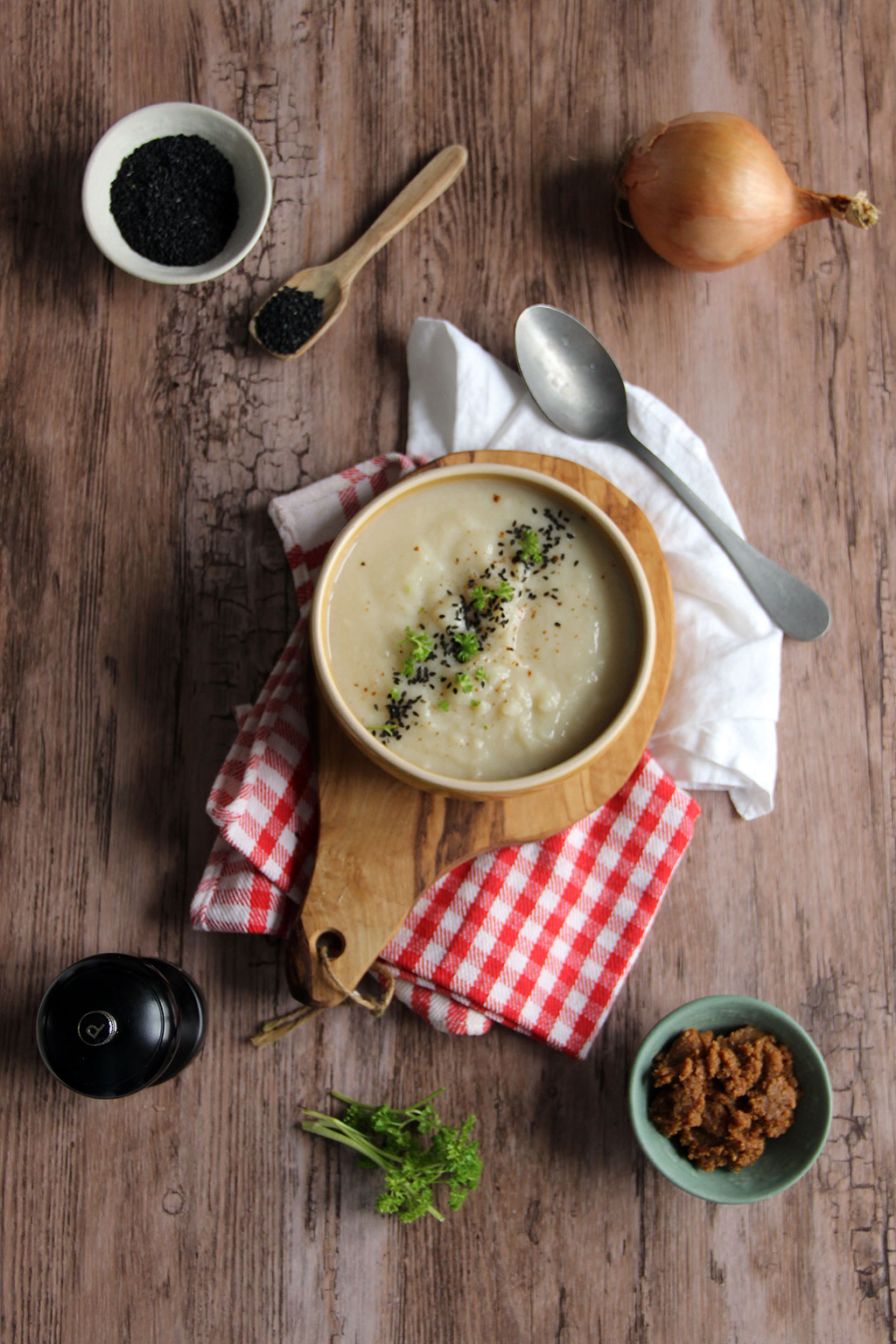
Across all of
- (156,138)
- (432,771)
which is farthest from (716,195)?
(432,771)

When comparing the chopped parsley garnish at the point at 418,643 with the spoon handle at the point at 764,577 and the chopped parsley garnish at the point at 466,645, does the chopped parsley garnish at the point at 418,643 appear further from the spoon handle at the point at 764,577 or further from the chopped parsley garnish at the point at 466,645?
the spoon handle at the point at 764,577

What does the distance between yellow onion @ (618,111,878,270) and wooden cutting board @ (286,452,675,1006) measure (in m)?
0.58

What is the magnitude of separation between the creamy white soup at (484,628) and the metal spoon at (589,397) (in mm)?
278

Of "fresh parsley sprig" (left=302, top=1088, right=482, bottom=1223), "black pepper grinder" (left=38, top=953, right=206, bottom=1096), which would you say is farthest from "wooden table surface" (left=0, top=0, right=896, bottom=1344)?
"black pepper grinder" (left=38, top=953, right=206, bottom=1096)

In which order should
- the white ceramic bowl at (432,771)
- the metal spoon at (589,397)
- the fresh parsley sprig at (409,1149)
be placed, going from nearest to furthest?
the white ceramic bowl at (432,771) → the fresh parsley sprig at (409,1149) → the metal spoon at (589,397)

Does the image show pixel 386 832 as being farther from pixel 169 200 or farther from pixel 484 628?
pixel 169 200

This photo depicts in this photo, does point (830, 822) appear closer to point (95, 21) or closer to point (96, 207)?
point (96, 207)

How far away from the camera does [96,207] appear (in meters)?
1.69

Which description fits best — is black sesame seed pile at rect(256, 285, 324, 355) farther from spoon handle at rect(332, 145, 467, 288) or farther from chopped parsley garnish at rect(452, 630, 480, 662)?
chopped parsley garnish at rect(452, 630, 480, 662)

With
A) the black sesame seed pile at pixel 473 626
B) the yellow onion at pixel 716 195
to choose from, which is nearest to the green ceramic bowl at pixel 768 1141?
the black sesame seed pile at pixel 473 626

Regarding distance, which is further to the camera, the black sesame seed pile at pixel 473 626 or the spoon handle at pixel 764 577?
the spoon handle at pixel 764 577

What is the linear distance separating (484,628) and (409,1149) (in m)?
0.84

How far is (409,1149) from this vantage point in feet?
5.39

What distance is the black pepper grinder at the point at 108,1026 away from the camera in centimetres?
146
